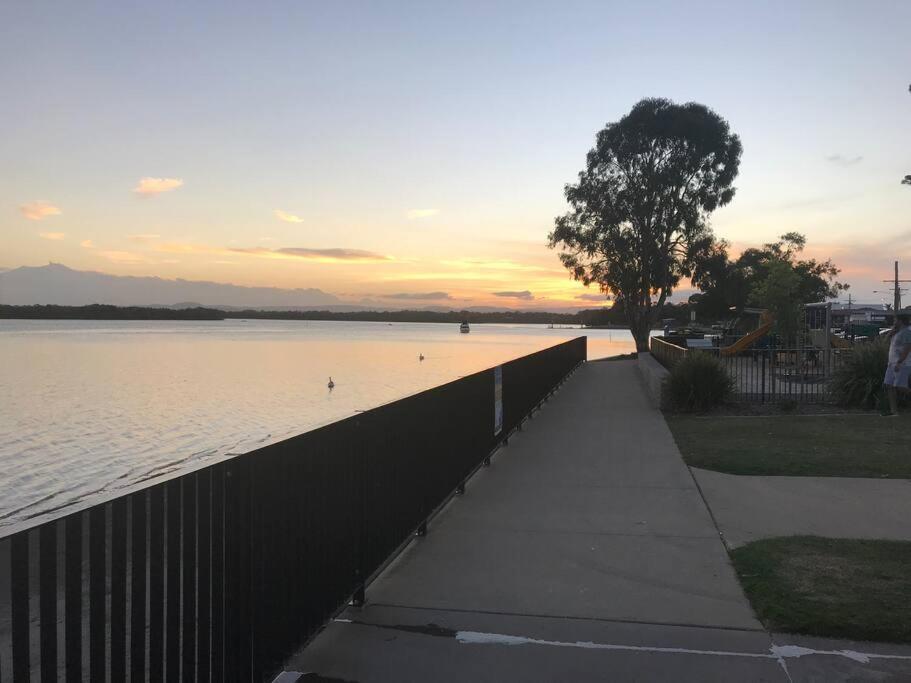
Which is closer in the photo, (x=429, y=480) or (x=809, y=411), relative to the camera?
(x=429, y=480)

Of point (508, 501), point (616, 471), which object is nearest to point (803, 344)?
point (616, 471)

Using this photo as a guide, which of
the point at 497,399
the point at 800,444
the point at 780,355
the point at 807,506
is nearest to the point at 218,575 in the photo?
the point at 807,506

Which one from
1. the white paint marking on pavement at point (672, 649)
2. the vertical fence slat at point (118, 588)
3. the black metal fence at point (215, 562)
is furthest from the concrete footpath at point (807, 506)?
the vertical fence slat at point (118, 588)

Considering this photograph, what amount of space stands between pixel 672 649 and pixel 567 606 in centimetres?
81

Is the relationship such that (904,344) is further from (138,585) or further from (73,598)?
(73,598)

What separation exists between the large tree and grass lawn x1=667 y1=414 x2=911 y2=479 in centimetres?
3000

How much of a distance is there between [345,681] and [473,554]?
223 centimetres

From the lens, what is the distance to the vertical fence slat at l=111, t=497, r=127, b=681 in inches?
104

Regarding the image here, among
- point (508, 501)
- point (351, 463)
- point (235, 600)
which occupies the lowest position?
point (508, 501)

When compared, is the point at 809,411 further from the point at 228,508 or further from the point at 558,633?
the point at 228,508

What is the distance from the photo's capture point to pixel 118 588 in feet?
8.83

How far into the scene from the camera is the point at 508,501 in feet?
25.8

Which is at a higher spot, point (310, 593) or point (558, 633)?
point (310, 593)

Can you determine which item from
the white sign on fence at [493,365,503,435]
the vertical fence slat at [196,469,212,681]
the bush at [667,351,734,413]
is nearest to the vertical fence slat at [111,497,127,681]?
the vertical fence slat at [196,469,212,681]
